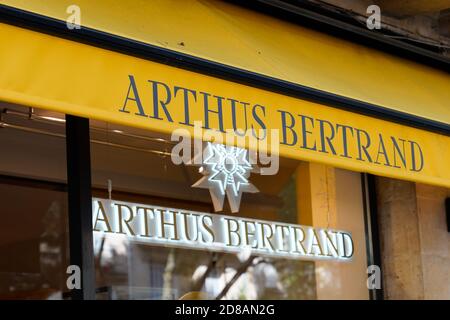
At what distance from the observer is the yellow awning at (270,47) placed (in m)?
4.16

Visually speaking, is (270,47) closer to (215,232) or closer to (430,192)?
(215,232)

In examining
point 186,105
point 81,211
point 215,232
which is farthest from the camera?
point 215,232

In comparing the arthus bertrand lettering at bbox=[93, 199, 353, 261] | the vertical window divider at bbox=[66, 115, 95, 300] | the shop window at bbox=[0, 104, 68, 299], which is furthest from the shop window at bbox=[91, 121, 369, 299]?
the vertical window divider at bbox=[66, 115, 95, 300]

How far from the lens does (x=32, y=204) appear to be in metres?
7.53

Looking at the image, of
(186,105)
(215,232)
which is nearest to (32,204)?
(215,232)

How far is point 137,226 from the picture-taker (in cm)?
509

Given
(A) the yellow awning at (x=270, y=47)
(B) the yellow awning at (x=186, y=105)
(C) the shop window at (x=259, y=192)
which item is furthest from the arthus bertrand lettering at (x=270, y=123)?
(C) the shop window at (x=259, y=192)

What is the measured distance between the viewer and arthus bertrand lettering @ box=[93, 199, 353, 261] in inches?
197

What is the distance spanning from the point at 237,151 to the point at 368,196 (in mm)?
1450

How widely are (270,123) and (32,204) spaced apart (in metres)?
3.60

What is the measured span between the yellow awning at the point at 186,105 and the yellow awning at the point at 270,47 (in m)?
0.12
